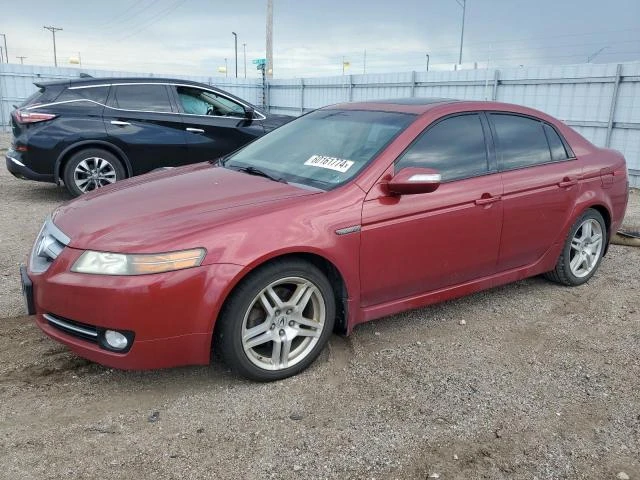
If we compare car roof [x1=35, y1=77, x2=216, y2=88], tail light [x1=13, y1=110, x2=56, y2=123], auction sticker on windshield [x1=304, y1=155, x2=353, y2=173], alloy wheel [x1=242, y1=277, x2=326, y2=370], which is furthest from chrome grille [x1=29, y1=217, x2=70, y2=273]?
car roof [x1=35, y1=77, x2=216, y2=88]

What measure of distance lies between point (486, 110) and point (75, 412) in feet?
10.9

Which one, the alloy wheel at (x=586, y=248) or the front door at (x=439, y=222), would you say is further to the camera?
the alloy wheel at (x=586, y=248)

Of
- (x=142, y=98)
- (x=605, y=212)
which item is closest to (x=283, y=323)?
(x=605, y=212)

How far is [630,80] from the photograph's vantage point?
1027 centimetres

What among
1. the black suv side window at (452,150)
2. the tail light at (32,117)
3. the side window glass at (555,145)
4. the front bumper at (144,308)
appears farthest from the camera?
the tail light at (32,117)

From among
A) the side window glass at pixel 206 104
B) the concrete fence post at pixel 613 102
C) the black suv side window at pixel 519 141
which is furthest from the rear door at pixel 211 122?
the concrete fence post at pixel 613 102

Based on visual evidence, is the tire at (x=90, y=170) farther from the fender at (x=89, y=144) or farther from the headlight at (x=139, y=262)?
the headlight at (x=139, y=262)

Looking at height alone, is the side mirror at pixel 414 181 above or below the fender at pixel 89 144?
above

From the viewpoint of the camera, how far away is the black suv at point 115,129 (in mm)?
7434

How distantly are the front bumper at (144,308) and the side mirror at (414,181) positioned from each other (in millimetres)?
1123

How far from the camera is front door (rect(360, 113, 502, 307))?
11.1 feet

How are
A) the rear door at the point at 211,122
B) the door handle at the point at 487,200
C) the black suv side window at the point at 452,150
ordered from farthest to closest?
1. the rear door at the point at 211,122
2. the door handle at the point at 487,200
3. the black suv side window at the point at 452,150

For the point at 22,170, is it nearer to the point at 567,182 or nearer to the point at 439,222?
the point at 439,222

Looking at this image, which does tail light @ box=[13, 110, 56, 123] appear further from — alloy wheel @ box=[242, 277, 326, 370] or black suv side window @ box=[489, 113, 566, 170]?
black suv side window @ box=[489, 113, 566, 170]
